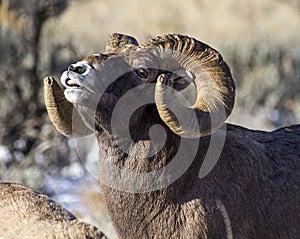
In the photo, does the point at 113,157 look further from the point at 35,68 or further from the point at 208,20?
the point at 208,20

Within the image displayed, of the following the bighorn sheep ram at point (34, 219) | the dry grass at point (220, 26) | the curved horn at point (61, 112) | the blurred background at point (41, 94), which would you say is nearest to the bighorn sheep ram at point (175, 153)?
the curved horn at point (61, 112)

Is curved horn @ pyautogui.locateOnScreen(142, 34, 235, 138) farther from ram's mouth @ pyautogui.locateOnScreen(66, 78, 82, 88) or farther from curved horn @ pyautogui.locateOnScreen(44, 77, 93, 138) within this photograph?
curved horn @ pyautogui.locateOnScreen(44, 77, 93, 138)

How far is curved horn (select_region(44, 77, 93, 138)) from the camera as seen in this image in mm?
6137

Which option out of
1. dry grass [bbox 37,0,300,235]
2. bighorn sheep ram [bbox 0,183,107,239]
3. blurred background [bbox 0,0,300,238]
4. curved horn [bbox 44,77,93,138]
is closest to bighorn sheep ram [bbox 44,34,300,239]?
curved horn [bbox 44,77,93,138]

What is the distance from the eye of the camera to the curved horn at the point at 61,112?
20.1ft

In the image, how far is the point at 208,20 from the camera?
2530cm

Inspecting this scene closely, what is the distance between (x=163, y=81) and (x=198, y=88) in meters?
0.37

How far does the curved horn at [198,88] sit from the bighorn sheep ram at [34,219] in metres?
0.91

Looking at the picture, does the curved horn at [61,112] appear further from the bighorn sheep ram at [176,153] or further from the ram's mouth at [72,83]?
the ram's mouth at [72,83]

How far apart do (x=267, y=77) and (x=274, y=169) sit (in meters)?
9.42

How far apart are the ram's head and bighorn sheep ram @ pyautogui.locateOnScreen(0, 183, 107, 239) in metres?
0.65

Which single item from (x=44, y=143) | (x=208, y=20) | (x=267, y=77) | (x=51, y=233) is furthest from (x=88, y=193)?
(x=208, y=20)

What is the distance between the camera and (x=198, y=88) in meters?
5.87

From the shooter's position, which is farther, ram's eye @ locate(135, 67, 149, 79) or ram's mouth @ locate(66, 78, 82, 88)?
ram's eye @ locate(135, 67, 149, 79)
